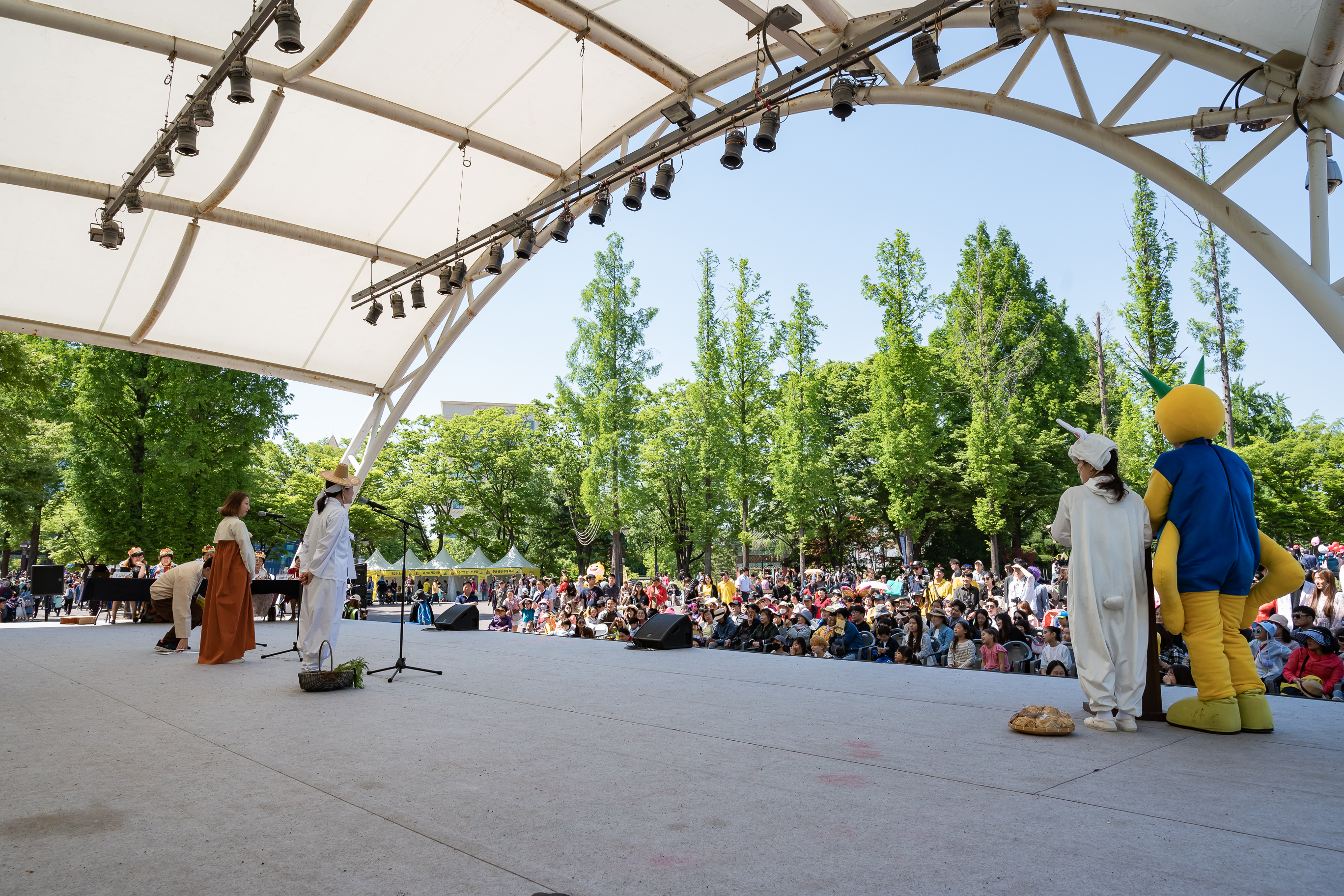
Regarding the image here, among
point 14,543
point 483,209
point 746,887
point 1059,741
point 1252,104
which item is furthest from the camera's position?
point 14,543

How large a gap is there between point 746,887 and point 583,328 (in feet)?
95.6

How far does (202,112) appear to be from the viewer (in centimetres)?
759

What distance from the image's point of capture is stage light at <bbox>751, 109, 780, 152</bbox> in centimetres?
727

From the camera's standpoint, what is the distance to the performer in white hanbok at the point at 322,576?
21.0 feet

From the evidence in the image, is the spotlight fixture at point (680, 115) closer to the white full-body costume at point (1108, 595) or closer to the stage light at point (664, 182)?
the stage light at point (664, 182)

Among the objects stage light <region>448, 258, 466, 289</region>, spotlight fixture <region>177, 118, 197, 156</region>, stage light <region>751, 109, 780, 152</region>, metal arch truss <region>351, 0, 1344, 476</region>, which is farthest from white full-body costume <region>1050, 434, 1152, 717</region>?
stage light <region>448, 258, 466, 289</region>

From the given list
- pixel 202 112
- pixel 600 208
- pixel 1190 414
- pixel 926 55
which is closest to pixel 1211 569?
pixel 1190 414

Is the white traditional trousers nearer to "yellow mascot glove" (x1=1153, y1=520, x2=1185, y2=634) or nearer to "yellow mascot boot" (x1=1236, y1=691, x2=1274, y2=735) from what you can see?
"yellow mascot glove" (x1=1153, y1=520, x2=1185, y2=634)

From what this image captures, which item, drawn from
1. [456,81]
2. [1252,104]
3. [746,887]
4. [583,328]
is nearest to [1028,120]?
[1252,104]

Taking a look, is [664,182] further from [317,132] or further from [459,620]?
[459,620]

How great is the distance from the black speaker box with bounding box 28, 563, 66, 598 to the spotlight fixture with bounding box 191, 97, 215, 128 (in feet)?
48.1

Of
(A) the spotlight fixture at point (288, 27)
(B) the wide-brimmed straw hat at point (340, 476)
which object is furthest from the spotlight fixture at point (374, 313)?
(B) the wide-brimmed straw hat at point (340, 476)

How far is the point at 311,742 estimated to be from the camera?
396 cm

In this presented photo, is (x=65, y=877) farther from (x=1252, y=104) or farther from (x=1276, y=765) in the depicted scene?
(x=1252, y=104)
